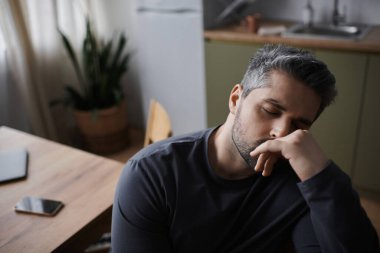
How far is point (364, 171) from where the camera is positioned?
98.0 inches

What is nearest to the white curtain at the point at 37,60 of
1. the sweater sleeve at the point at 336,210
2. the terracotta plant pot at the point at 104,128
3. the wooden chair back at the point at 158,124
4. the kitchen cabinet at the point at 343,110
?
the terracotta plant pot at the point at 104,128

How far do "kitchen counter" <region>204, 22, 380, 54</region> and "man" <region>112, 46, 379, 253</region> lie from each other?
4.33 ft

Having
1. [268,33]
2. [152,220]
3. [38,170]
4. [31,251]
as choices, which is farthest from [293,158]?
[268,33]

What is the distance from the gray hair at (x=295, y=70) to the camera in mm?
988

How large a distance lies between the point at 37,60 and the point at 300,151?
8.01ft

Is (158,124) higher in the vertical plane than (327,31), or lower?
lower

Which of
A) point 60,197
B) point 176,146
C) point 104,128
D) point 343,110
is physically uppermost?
point 176,146

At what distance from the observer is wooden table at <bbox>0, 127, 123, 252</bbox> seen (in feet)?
3.61

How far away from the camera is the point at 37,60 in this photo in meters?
2.90

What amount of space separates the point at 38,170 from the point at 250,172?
791 millimetres

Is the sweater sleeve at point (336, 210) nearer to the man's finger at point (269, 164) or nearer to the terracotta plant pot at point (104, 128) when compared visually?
the man's finger at point (269, 164)

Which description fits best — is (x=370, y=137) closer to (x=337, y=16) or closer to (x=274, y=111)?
(x=337, y=16)

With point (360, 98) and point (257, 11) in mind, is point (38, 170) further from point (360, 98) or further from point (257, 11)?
point (257, 11)

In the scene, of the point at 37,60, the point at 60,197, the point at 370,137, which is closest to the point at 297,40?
the point at 370,137
